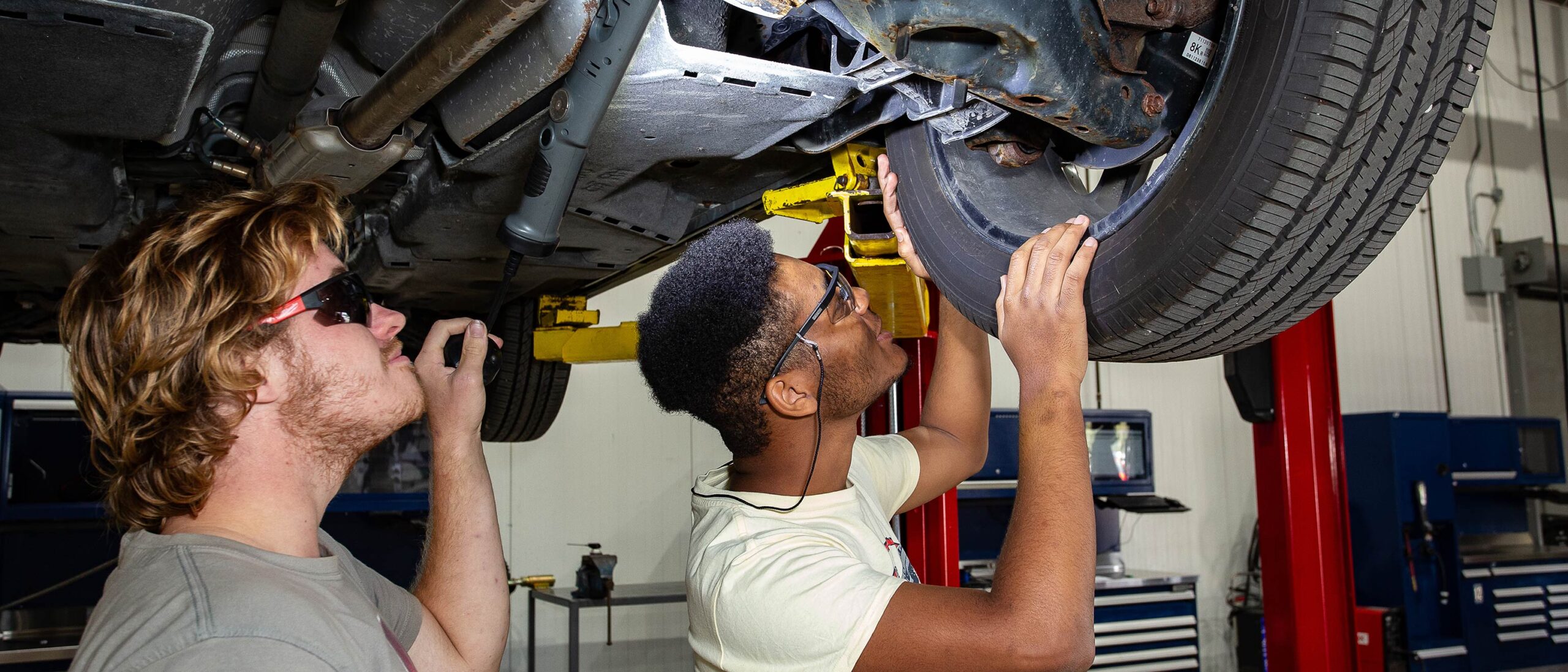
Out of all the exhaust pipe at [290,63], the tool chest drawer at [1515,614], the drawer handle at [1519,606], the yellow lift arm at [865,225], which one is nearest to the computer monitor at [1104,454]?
the tool chest drawer at [1515,614]

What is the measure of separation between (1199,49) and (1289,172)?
0.75ft

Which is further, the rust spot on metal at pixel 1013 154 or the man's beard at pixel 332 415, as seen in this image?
the rust spot on metal at pixel 1013 154

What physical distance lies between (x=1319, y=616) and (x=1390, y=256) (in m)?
6.50

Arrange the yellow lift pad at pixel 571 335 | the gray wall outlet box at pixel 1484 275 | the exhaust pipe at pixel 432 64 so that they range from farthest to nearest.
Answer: the gray wall outlet box at pixel 1484 275 → the yellow lift pad at pixel 571 335 → the exhaust pipe at pixel 432 64

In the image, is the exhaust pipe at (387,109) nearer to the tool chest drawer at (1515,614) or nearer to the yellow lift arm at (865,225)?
the yellow lift arm at (865,225)

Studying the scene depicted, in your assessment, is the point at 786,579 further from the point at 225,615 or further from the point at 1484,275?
the point at 1484,275

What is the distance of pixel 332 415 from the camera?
3.92 feet

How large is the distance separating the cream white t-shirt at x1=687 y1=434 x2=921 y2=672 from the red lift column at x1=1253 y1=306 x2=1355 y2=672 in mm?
2156

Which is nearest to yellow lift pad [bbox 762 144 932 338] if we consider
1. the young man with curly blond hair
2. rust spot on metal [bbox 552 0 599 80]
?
rust spot on metal [bbox 552 0 599 80]

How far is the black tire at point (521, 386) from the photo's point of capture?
10.3ft

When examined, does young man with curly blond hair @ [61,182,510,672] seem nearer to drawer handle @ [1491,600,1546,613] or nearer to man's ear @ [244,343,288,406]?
man's ear @ [244,343,288,406]

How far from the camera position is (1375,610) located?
5.14 meters

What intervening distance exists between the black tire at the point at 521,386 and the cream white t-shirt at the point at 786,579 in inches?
67.3

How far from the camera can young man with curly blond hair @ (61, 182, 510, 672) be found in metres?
0.98
